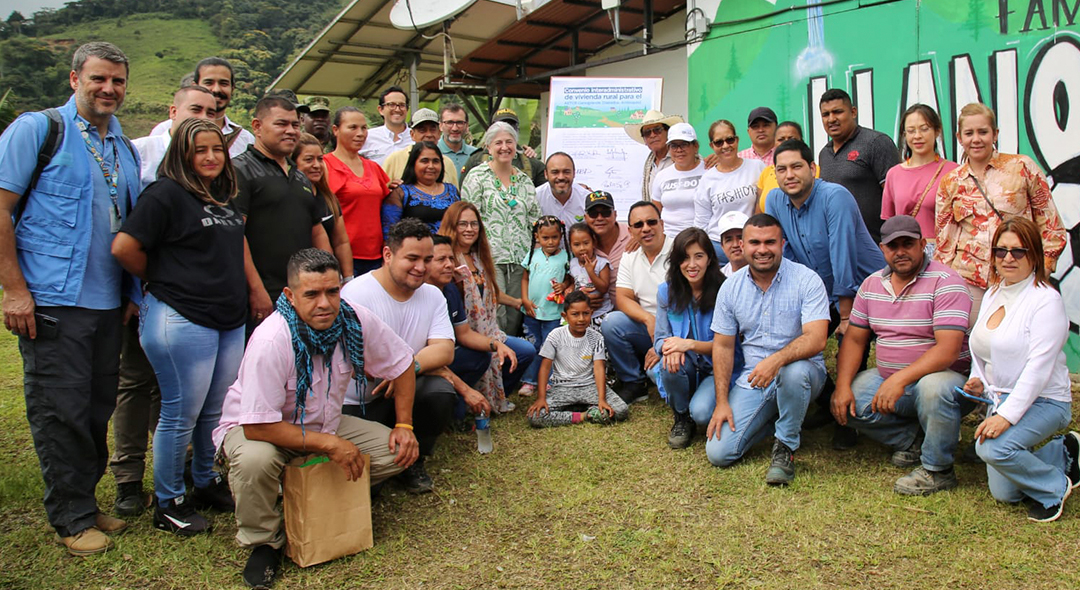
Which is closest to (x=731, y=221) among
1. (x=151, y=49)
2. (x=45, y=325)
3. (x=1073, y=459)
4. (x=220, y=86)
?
(x=1073, y=459)

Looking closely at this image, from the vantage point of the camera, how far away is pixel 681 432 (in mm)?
4582

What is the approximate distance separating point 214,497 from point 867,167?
4729 millimetres

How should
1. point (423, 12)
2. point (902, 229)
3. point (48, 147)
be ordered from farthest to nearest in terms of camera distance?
point (423, 12), point (902, 229), point (48, 147)

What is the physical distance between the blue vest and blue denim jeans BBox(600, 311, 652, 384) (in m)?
3.49

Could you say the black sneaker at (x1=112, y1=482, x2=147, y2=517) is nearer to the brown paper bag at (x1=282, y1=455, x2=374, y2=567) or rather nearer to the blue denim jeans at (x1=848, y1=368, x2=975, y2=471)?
the brown paper bag at (x1=282, y1=455, x2=374, y2=567)

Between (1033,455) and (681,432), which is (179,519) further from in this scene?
(1033,455)

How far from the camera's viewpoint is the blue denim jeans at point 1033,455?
3.31 m

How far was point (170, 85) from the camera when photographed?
4872cm

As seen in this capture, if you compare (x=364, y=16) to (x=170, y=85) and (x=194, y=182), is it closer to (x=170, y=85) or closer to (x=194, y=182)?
(x=194, y=182)

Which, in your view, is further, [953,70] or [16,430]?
[953,70]

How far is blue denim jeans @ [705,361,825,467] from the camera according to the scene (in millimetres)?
4016

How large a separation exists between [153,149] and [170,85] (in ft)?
172

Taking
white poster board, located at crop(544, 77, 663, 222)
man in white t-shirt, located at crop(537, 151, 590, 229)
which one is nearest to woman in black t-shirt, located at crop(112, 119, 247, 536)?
man in white t-shirt, located at crop(537, 151, 590, 229)

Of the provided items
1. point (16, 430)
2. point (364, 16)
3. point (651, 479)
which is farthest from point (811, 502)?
point (364, 16)
